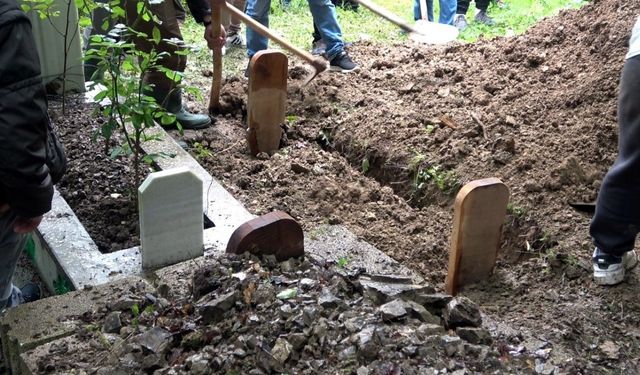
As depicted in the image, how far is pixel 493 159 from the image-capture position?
469 centimetres

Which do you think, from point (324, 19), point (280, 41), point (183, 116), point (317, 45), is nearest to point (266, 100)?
point (280, 41)

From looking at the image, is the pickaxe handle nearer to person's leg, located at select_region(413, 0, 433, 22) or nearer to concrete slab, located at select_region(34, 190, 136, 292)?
concrete slab, located at select_region(34, 190, 136, 292)

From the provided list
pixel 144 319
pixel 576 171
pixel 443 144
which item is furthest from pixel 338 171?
pixel 144 319

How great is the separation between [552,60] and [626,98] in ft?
7.84

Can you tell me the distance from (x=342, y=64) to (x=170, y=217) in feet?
12.5

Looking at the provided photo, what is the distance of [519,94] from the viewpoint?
5.38 metres

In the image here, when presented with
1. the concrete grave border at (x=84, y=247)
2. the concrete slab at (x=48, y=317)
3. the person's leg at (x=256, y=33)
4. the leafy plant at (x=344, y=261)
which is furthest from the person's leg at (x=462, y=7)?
the concrete slab at (x=48, y=317)

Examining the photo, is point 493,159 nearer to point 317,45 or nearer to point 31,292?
point 31,292

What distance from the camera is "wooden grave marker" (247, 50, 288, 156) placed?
15.8ft

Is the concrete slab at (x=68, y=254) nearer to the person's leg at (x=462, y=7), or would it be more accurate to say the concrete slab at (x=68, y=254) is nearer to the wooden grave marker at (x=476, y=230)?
the wooden grave marker at (x=476, y=230)

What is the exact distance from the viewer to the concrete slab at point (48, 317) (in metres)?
2.63

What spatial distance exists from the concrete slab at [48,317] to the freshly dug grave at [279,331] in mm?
41

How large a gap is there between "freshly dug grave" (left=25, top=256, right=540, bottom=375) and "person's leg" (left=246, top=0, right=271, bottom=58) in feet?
12.9

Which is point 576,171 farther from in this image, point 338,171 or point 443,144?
point 338,171
